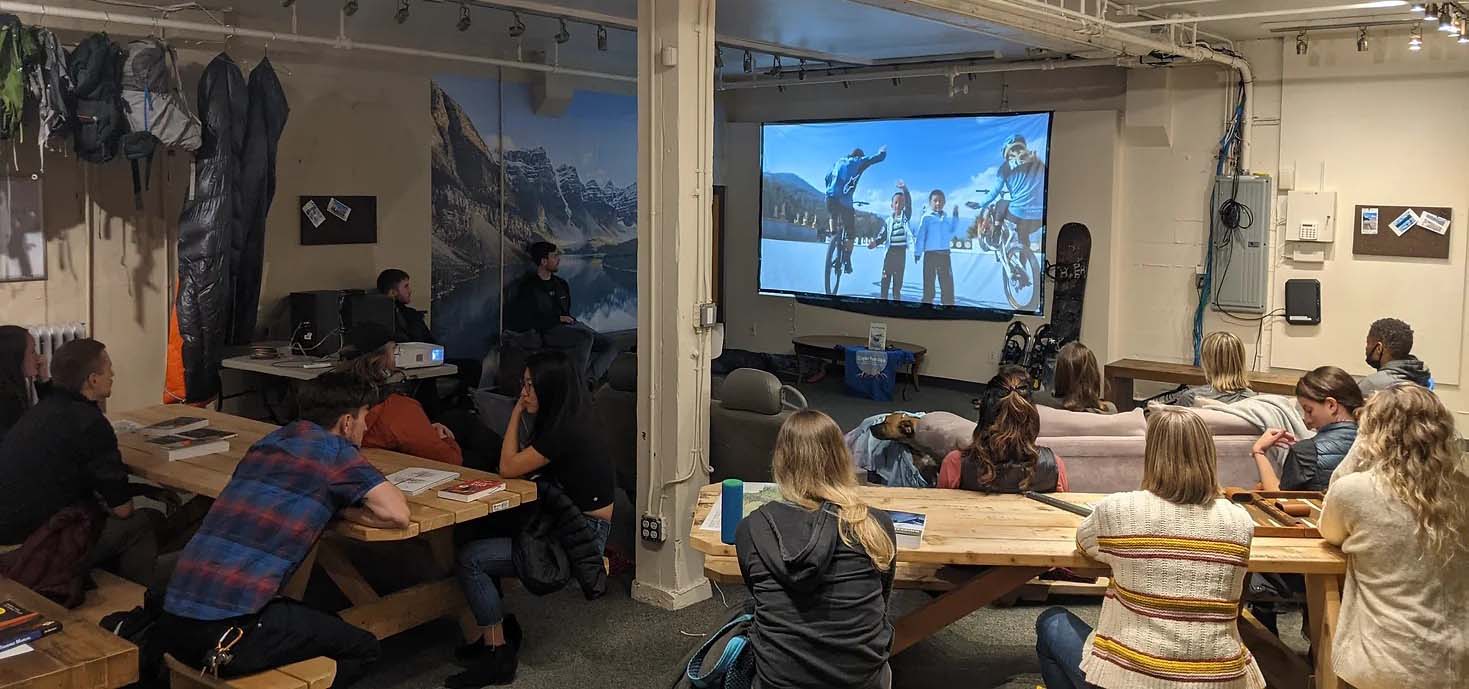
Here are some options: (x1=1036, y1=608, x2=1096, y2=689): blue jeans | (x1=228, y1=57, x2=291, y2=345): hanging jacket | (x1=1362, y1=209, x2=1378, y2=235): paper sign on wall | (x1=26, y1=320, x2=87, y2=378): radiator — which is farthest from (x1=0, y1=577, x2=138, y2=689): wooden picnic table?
(x1=1362, y1=209, x2=1378, y2=235): paper sign on wall

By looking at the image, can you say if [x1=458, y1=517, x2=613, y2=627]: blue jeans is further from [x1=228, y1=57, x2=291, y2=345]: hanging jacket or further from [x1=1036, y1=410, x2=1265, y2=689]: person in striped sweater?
[x1=228, y1=57, x2=291, y2=345]: hanging jacket

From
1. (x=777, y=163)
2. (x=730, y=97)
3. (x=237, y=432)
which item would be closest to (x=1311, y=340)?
(x=777, y=163)

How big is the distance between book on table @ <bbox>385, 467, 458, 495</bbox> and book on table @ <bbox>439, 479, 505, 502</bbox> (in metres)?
0.07

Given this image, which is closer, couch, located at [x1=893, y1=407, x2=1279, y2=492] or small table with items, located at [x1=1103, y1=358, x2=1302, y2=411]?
couch, located at [x1=893, y1=407, x2=1279, y2=492]

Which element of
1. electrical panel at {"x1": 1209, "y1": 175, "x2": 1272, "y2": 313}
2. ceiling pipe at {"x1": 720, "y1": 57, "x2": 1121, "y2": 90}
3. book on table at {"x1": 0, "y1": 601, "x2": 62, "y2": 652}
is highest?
ceiling pipe at {"x1": 720, "y1": 57, "x2": 1121, "y2": 90}

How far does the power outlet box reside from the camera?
5.21 meters

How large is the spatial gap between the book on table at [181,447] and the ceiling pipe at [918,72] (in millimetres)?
6911

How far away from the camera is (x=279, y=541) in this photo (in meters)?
3.59

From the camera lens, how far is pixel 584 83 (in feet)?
35.0

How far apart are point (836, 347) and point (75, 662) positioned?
839 centimetres

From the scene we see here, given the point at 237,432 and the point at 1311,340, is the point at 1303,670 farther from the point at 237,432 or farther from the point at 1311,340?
the point at 1311,340

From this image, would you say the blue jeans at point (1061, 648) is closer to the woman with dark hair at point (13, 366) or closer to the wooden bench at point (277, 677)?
the wooden bench at point (277, 677)

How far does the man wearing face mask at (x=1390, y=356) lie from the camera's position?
6133 mm

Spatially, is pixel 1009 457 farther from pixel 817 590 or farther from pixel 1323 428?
pixel 817 590
